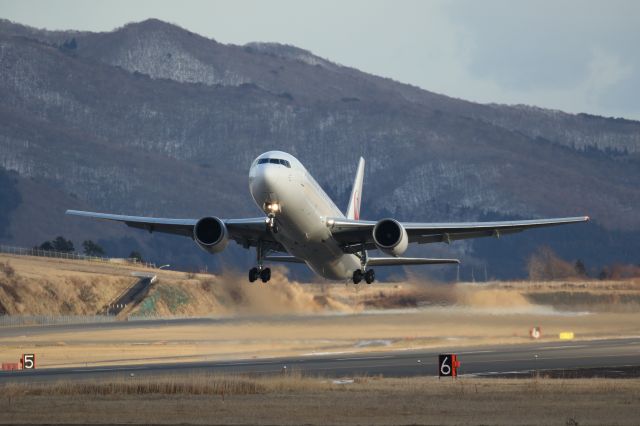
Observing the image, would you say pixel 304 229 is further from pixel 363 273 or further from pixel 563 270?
pixel 563 270

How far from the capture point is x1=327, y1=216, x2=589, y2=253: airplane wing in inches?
2004

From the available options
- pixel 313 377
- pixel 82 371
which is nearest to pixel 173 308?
pixel 82 371

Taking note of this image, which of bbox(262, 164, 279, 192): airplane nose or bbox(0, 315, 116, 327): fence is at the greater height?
bbox(0, 315, 116, 327): fence

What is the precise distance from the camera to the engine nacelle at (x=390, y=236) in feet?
165

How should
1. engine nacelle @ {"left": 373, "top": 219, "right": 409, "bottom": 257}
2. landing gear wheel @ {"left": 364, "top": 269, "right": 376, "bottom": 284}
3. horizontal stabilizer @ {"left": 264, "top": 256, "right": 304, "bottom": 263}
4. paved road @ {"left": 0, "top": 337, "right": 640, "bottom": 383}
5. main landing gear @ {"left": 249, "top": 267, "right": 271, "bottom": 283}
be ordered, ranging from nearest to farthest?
engine nacelle @ {"left": 373, "top": 219, "right": 409, "bottom": 257} → paved road @ {"left": 0, "top": 337, "right": 640, "bottom": 383} → main landing gear @ {"left": 249, "top": 267, "right": 271, "bottom": 283} → horizontal stabilizer @ {"left": 264, "top": 256, "right": 304, "bottom": 263} → landing gear wheel @ {"left": 364, "top": 269, "right": 376, "bottom": 284}

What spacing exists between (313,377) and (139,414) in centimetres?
1569

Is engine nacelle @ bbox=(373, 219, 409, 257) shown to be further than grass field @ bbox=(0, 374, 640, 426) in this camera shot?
Yes

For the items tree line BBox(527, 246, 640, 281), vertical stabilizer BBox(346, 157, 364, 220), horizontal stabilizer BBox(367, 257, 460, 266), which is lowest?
horizontal stabilizer BBox(367, 257, 460, 266)

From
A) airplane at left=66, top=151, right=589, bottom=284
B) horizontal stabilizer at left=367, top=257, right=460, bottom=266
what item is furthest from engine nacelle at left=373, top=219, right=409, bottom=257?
horizontal stabilizer at left=367, top=257, right=460, bottom=266

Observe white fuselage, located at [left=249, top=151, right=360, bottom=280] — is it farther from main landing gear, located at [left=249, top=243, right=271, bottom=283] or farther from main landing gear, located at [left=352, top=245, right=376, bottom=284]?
main landing gear, located at [left=352, top=245, right=376, bottom=284]

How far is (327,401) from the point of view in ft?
128

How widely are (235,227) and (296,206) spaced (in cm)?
425

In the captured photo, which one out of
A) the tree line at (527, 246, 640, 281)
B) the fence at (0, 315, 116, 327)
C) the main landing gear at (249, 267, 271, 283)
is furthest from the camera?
the tree line at (527, 246, 640, 281)

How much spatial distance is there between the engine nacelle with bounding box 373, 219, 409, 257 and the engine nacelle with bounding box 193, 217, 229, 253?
6110mm
